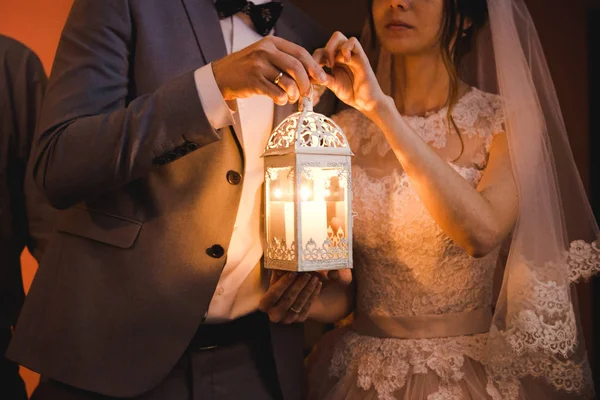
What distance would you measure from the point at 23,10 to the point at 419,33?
1.69m

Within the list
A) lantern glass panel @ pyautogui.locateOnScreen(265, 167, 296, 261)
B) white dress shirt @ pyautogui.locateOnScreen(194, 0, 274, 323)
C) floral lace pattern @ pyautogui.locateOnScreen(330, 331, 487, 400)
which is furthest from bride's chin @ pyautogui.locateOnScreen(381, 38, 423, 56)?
floral lace pattern @ pyautogui.locateOnScreen(330, 331, 487, 400)

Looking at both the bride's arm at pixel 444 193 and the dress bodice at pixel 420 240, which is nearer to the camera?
the bride's arm at pixel 444 193

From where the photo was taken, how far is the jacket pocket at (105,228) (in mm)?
1613

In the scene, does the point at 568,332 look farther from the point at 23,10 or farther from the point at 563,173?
the point at 23,10

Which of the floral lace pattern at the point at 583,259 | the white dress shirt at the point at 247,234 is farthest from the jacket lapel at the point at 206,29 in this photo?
the floral lace pattern at the point at 583,259

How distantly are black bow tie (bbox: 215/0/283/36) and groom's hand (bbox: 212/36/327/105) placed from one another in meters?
0.35

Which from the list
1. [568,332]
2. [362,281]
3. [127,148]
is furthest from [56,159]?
[568,332]

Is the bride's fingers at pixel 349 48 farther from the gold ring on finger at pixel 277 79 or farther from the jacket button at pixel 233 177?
the jacket button at pixel 233 177

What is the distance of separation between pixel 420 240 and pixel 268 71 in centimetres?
78

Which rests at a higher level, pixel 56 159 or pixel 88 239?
pixel 56 159

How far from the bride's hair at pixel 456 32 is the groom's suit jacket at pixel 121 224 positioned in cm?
80

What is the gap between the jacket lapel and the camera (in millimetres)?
1721

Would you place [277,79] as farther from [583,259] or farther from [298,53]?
[583,259]

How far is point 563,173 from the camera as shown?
1.93 m
